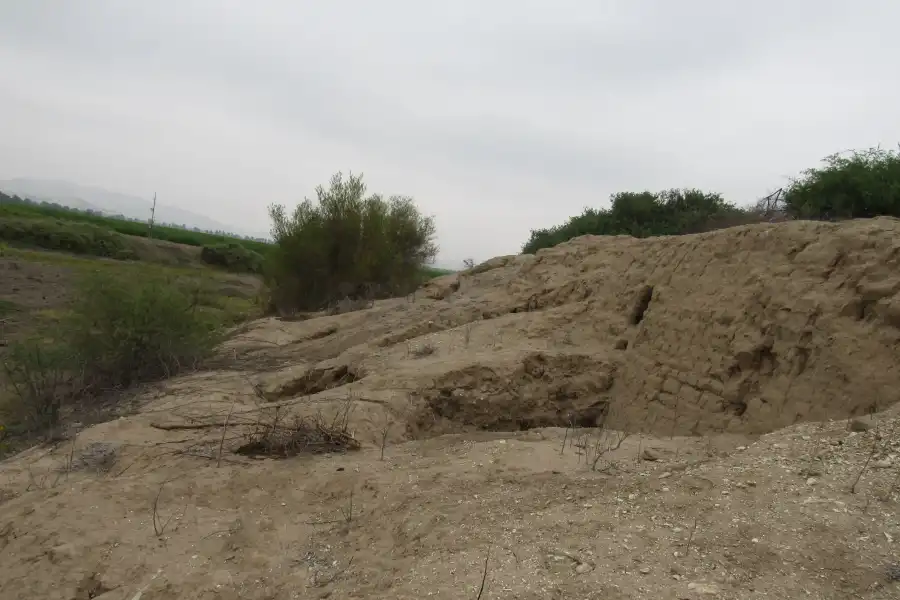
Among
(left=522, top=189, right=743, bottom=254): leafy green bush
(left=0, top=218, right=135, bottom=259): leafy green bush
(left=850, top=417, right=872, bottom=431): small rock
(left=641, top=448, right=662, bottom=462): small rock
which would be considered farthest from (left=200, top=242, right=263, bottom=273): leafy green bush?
(left=850, top=417, right=872, bottom=431): small rock

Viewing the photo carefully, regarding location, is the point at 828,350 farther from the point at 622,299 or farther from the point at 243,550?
the point at 243,550

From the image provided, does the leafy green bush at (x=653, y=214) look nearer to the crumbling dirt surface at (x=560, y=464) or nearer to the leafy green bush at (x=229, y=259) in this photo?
the crumbling dirt surface at (x=560, y=464)

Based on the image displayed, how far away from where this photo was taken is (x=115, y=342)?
8727mm

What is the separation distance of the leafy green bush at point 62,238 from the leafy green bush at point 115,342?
2807 centimetres

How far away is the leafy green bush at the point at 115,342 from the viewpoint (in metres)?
8.17

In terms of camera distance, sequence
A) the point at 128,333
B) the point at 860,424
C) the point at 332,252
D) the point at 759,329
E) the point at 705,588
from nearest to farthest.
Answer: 1. the point at 705,588
2. the point at 860,424
3. the point at 759,329
4. the point at 128,333
5. the point at 332,252

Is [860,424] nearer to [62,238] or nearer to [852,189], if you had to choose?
[852,189]

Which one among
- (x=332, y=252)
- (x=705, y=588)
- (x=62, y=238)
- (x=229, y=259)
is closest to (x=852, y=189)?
(x=705, y=588)

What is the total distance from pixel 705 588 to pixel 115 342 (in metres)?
8.42

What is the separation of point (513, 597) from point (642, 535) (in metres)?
0.72

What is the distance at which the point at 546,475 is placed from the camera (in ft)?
12.3

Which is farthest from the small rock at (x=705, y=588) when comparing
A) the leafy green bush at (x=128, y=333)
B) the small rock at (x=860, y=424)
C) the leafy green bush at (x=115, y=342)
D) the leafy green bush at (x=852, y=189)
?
the leafy green bush at (x=128, y=333)

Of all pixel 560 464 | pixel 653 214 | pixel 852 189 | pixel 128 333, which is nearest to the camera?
pixel 560 464

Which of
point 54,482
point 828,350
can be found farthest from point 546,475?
point 54,482
